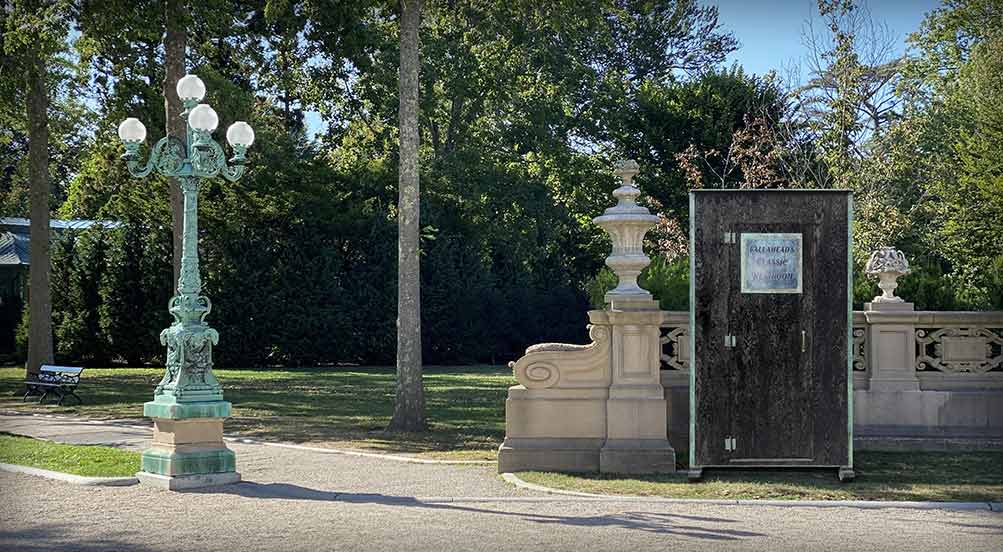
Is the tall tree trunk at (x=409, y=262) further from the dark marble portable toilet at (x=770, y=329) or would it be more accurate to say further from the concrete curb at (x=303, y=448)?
the dark marble portable toilet at (x=770, y=329)

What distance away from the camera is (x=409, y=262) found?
1741cm

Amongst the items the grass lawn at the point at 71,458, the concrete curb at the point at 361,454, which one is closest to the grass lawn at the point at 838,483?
the concrete curb at the point at 361,454

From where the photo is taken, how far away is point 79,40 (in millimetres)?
24203

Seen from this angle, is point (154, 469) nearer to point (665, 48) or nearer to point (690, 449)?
point (690, 449)

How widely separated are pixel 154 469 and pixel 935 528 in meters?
7.35

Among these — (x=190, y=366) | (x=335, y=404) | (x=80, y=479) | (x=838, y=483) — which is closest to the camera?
(x=838, y=483)

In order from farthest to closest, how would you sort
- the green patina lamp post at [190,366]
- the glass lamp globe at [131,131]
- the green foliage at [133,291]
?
the green foliage at [133,291] → the glass lamp globe at [131,131] → the green patina lamp post at [190,366]

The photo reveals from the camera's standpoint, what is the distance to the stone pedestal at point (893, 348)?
13.7 m

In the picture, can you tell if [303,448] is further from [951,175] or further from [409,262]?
[951,175]

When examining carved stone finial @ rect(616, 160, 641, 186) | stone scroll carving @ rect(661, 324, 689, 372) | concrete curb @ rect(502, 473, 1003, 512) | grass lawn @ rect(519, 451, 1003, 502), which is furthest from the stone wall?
concrete curb @ rect(502, 473, 1003, 512)

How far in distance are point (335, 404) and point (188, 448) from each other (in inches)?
417

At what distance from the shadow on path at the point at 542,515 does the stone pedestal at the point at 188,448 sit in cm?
27

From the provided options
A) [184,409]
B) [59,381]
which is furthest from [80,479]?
[59,381]

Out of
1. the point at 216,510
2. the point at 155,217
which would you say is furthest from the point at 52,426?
the point at 155,217
